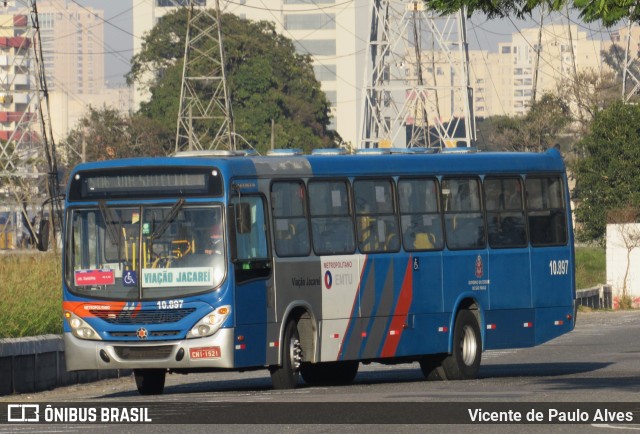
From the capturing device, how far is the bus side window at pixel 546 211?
73.2 feet

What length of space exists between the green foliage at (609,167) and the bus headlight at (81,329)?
51.9m

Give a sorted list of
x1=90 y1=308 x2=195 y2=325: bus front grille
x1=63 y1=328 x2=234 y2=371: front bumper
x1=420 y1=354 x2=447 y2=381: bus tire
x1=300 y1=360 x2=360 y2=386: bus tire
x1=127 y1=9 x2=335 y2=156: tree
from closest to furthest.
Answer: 1. x1=63 y1=328 x2=234 y2=371: front bumper
2. x1=90 y1=308 x2=195 y2=325: bus front grille
3. x1=300 y1=360 x2=360 y2=386: bus tire
4. x1=420 y1=354 x2=447 y2=381: bus tire
5. x1=127 y1=9 x2=335 y2=156: tree

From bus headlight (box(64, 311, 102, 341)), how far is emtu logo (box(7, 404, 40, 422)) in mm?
1411

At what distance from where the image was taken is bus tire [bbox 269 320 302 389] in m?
18.8

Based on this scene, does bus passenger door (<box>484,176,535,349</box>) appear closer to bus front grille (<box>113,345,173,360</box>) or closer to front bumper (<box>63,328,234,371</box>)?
front bumper (<box>63,328,234,371</box>)

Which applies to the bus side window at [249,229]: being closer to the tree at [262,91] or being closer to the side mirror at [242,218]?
the side mirror at [242,218]

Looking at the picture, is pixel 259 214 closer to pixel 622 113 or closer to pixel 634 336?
pixel 634 336

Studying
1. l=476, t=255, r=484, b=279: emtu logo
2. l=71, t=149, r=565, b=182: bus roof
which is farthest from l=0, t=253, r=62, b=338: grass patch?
l=476, t=255, r=484, b=279: emtu logo

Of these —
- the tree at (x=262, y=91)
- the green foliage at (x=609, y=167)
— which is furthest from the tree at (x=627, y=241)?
the tree at (x=262, y=91)

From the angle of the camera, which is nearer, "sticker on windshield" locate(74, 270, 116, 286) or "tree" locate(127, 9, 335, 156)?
"sticker on windshield" locate(74, 270, 116, 286)

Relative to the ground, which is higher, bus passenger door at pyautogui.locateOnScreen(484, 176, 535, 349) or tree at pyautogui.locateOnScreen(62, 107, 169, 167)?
tree at pyautogui.locateOnScreen(62, 107, 169, 167)

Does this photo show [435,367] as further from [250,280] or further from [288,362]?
[250,280]

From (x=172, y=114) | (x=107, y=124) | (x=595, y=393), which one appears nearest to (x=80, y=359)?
(x=595, y=393)

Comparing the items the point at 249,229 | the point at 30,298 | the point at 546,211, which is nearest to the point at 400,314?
the point at 249,229
